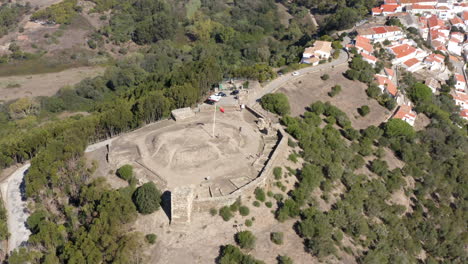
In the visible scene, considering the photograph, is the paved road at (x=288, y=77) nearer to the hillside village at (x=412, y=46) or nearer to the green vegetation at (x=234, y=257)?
the hillside village at (x=412, y=46)

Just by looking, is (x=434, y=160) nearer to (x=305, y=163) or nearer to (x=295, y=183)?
(x=305, y=163)

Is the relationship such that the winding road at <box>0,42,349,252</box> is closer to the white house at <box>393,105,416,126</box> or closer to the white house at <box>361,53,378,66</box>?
the white house at <box>393,105,416,126</box>

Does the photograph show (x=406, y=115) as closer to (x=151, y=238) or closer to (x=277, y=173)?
(x=277, y=173)

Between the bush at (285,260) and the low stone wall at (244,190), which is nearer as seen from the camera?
the bush at (285,260)

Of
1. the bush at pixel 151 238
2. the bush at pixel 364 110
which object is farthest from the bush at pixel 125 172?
the bush at pixel 364 110

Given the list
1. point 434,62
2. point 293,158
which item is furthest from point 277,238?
point 434,62

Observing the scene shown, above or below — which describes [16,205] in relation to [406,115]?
above
